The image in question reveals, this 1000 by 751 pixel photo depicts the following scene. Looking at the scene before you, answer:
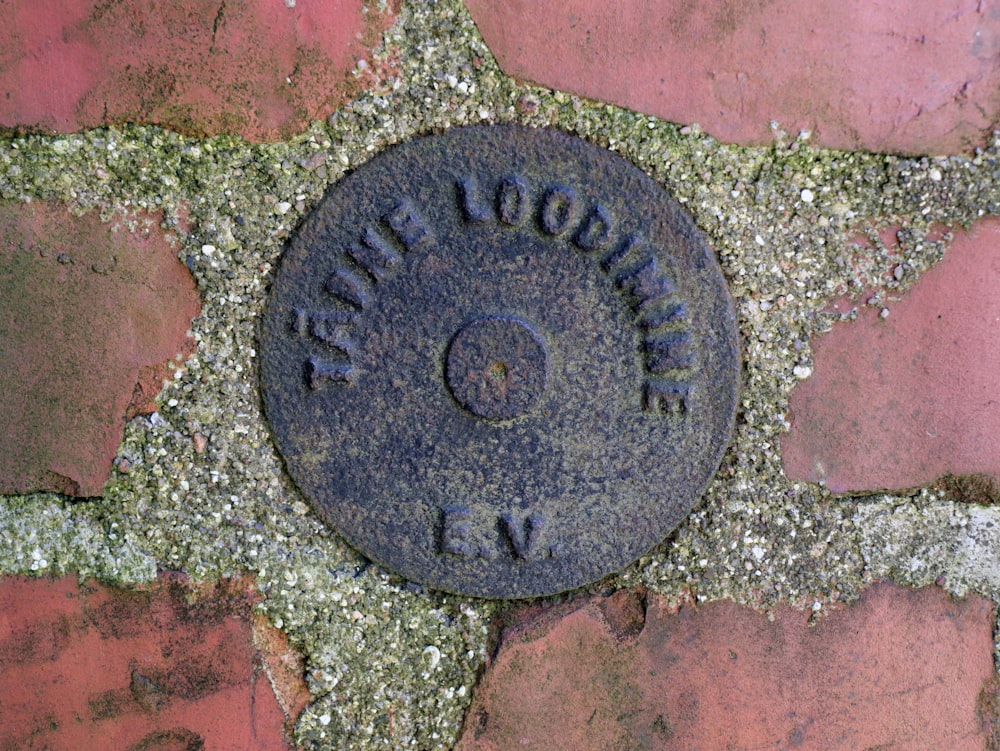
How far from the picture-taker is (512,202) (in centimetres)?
→ 98

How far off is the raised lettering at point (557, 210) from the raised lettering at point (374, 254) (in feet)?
0.65

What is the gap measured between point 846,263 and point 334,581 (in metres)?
0.81

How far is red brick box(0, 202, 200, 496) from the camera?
0.98 metres

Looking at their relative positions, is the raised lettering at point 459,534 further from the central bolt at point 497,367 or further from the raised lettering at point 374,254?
the raised lettering at point 374,254

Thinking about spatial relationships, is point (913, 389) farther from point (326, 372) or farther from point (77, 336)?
point (77, 336)

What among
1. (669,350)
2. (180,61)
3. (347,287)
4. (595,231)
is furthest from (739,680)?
(180,61)

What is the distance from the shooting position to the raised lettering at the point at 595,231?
3.21 ft

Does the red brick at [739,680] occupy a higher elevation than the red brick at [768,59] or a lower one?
lower

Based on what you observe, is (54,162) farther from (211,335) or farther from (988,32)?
(988,32)

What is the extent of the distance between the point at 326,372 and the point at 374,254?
165 millimetres

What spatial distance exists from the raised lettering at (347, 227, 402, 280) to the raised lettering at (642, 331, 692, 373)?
35 centimetres

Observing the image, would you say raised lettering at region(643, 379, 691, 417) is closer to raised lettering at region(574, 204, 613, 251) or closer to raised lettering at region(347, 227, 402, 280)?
raised lettering at region(574, 204, 613, 251)

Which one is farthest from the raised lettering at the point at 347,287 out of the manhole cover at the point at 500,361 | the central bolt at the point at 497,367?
the central bolt at the point at 497,367

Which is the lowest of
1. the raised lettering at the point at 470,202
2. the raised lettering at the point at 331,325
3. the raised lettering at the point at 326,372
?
the raised lettering at the point at 326,372
